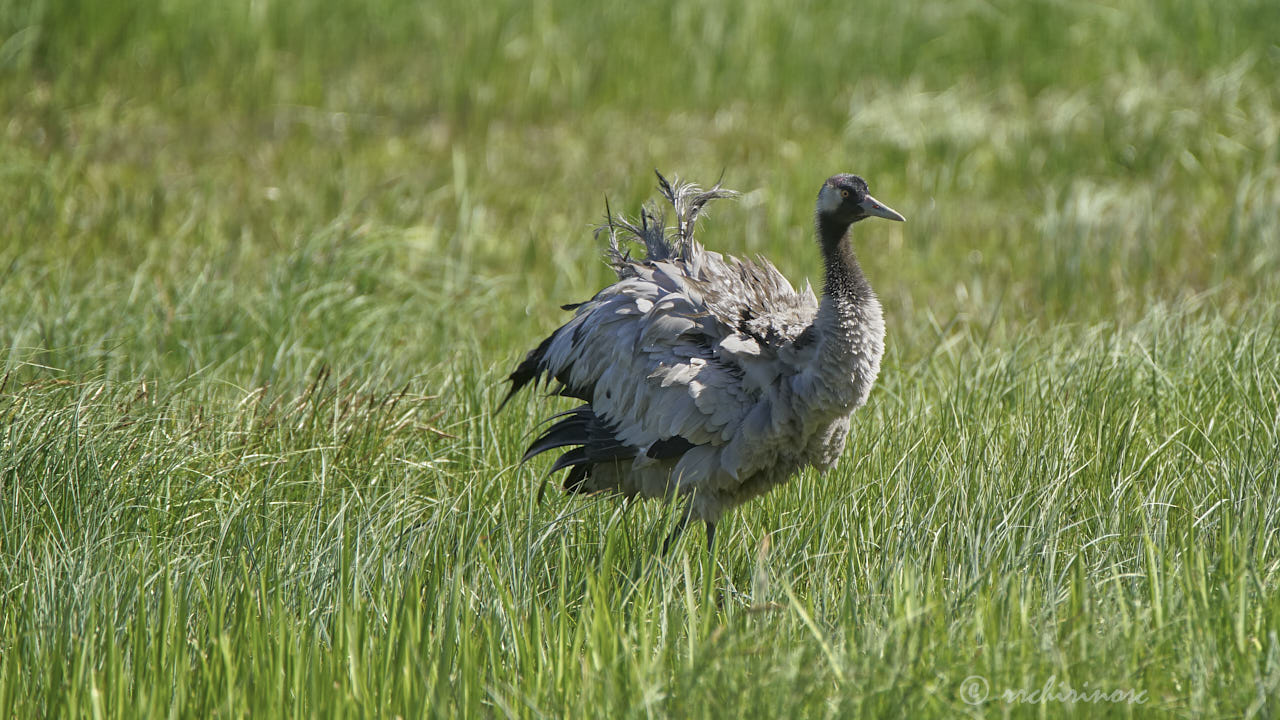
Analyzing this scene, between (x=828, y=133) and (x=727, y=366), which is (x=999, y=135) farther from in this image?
(x=727, y=366)

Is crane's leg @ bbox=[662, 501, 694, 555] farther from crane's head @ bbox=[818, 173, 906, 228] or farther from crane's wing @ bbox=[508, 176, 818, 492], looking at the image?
crane's head @ bbox=[818, 173, 906, 228]

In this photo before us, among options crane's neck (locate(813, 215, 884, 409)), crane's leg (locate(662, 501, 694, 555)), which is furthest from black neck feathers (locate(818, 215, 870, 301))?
crane's leg (locate(662, 501, 694, 555))

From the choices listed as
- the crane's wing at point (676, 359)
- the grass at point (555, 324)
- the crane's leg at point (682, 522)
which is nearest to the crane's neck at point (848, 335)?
the crane's wing at point (676, 359)

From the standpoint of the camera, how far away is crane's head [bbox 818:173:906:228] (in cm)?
400

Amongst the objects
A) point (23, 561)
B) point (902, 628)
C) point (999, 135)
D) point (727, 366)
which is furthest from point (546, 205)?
point (902, 628)

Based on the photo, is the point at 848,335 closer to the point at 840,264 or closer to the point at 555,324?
the point at 840,264

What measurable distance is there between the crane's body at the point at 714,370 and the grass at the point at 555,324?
22 centimetres

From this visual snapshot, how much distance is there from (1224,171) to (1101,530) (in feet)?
18.2

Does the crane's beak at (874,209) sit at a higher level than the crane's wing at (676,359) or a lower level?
higher

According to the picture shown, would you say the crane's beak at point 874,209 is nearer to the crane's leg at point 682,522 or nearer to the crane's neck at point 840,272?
the crane's neck at point 840,272

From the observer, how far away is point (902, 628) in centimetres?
295

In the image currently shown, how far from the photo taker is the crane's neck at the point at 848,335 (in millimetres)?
3795

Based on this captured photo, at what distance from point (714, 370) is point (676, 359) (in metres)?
0.15

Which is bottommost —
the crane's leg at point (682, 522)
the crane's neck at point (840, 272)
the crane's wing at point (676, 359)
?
the crane's leg at point (682, 522)
